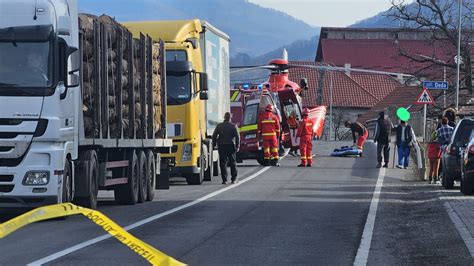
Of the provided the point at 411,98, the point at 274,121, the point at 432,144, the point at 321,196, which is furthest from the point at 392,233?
the point at 411,98

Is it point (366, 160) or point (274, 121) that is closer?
point (274, 121)

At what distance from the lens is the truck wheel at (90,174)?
15.6 metres

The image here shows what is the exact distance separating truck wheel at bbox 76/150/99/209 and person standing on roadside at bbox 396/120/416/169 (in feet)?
55.0

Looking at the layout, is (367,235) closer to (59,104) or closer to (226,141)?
(59,104)

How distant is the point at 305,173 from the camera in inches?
1131

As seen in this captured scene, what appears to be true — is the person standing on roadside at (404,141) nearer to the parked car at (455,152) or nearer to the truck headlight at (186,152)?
the parked car at (455,152)

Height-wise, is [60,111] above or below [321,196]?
above

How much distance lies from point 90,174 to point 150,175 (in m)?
3.91

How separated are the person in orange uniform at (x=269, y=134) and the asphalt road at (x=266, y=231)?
825 cm

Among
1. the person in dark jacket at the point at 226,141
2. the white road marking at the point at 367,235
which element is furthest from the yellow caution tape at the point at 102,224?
the person in dark jacket at the point at 226,141

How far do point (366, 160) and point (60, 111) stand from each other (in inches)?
934

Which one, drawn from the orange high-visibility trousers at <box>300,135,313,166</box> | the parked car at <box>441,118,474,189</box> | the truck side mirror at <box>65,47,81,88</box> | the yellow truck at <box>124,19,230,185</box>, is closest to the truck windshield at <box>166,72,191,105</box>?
the yellow truck at <box>124,19,230,185</box>

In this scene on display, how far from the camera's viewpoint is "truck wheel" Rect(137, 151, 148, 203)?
18750 millimetres

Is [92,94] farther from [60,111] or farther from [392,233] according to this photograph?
[392,233]
